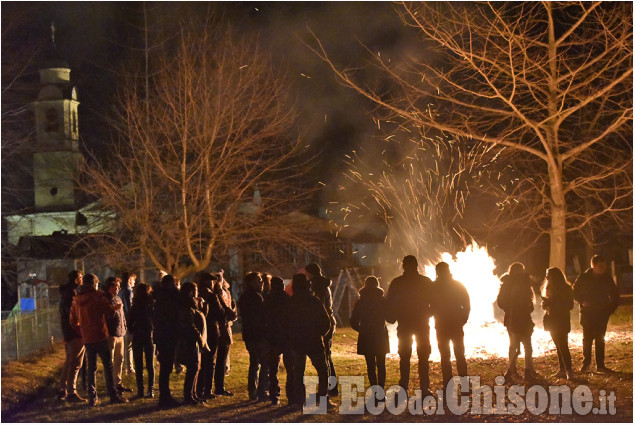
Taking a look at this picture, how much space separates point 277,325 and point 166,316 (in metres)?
1.53

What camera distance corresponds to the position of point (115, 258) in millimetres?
22922

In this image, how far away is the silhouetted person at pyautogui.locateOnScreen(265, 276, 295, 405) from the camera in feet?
35.2

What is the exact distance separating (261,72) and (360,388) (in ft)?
38.4

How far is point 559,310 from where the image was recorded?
12.3m

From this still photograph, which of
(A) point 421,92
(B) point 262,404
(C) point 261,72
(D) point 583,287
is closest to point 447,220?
(A) point 421,92

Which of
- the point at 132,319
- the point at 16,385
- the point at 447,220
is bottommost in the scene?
the point at 16,385

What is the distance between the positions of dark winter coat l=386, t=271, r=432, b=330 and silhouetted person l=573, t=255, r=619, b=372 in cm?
307

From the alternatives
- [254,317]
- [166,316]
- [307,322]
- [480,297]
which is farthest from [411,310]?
[480,297]

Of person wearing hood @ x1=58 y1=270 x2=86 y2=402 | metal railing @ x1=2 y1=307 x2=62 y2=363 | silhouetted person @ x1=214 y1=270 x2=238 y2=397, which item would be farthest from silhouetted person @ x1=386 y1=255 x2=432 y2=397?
metal railing @ x1=2 y1=307 x2=62 y2=363

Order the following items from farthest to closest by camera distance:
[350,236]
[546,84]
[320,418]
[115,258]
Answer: [350,236], [115,258], [546,84], [320,418]

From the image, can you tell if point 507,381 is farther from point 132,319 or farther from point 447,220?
point 447,220

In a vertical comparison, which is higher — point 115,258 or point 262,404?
point 115,258

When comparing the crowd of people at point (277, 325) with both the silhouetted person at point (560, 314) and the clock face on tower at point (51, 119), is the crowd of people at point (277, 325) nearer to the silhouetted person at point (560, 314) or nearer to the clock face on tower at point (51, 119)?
the silhouetted person at point (560, 314)

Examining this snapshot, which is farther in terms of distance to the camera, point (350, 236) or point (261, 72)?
point (350, 236)
